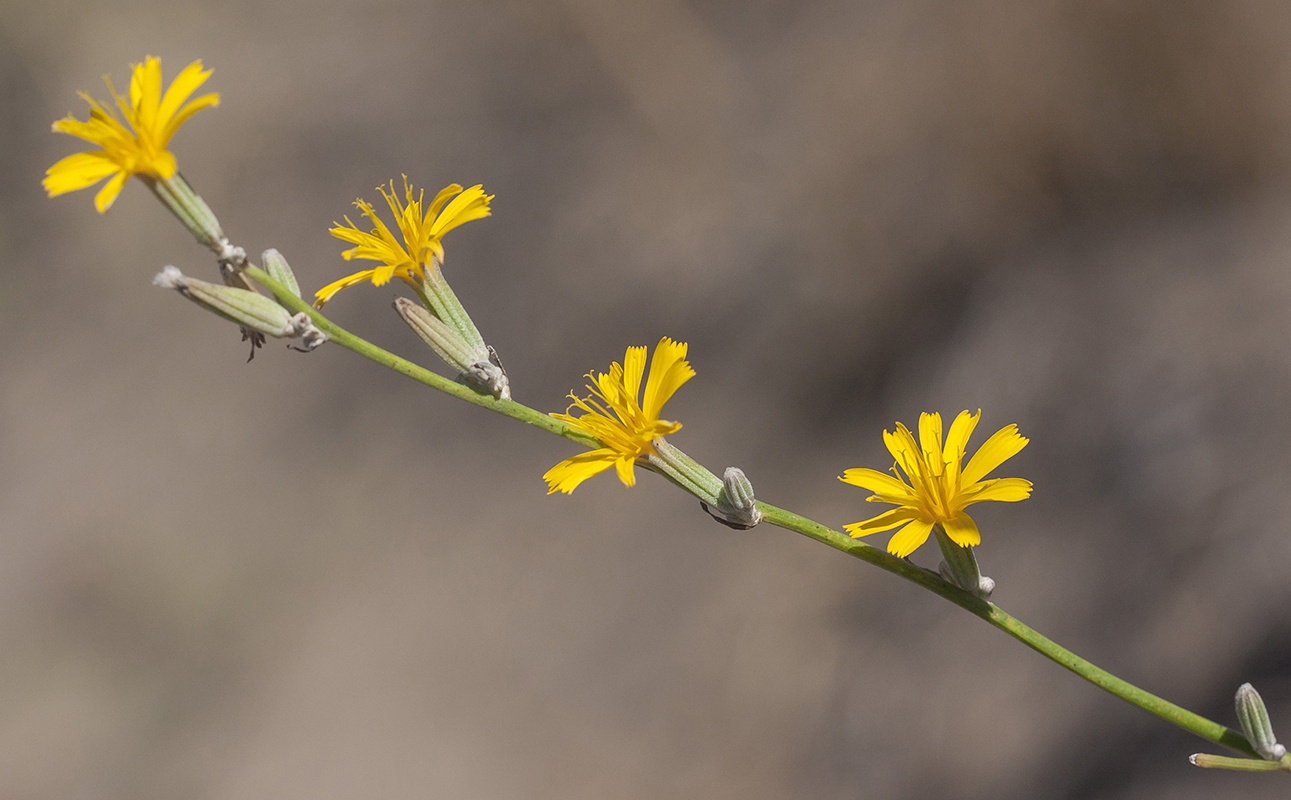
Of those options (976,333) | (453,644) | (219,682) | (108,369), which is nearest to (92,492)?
(108,369)

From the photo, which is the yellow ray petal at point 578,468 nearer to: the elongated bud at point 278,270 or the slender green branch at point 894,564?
the slender green branch at point 894,564

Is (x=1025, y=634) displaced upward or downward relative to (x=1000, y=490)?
downward

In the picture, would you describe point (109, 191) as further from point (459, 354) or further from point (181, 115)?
point (459, 354)

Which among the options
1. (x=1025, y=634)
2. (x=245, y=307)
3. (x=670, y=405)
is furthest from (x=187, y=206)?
(x=670, y=405)

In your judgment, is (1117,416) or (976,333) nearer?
(1117,416)

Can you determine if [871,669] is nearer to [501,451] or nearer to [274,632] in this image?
[501,451]
